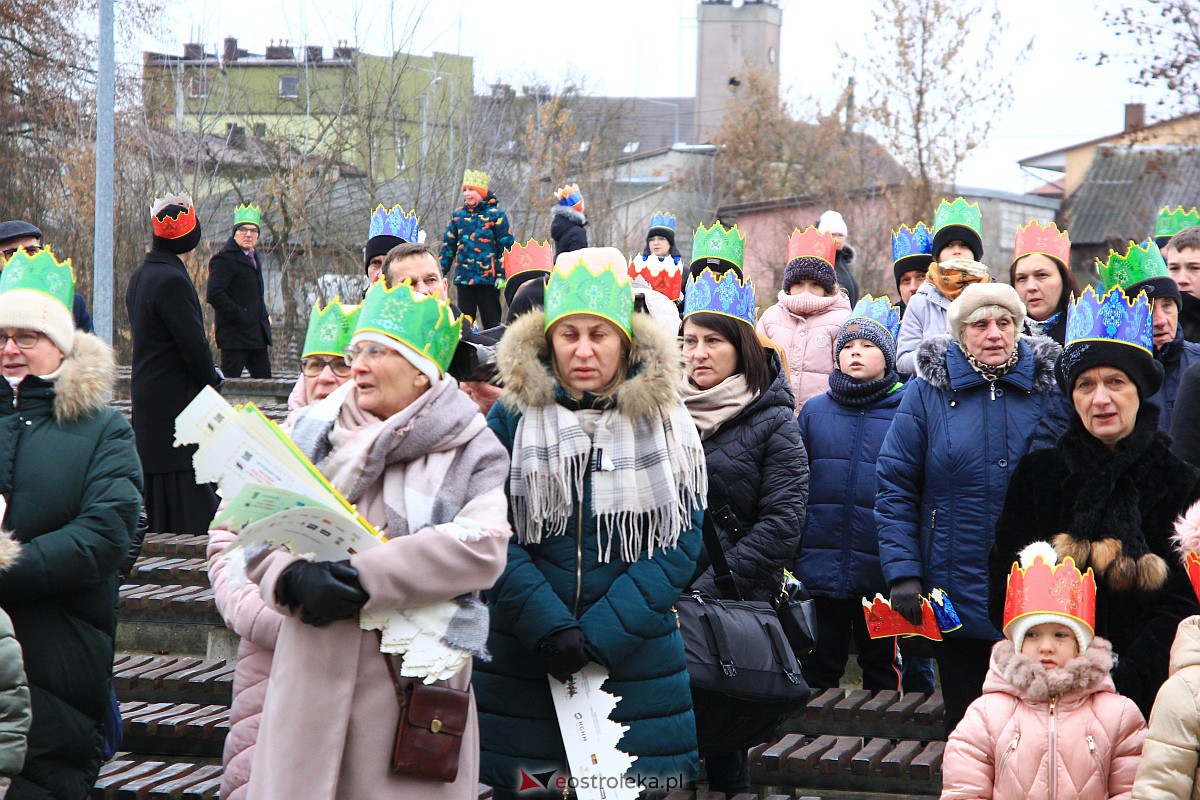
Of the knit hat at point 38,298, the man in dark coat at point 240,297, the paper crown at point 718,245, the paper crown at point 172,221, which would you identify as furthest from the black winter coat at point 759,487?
the man in dark coat at point 240,297

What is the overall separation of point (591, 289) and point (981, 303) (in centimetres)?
200

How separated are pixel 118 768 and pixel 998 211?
112 feet

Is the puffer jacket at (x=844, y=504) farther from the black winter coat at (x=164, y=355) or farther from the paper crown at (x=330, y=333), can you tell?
the black winter coat at (x=164, y=355)

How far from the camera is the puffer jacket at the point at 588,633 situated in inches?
168

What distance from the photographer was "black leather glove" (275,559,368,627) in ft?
11.8

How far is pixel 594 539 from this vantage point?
435 cm

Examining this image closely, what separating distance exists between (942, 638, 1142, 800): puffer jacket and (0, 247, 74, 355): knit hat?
127 inches

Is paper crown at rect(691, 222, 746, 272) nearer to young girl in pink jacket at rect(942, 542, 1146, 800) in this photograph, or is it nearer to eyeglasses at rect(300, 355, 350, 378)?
eyeglasses at rect(300, 355, 350, 378)

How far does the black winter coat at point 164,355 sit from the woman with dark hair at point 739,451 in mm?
3899

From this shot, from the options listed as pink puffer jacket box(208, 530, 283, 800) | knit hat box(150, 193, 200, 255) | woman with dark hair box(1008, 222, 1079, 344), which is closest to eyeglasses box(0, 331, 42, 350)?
pink puffer jacket box(208, 530, 283, 800)

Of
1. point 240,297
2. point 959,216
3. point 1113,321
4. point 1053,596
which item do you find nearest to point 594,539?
point 1053,596

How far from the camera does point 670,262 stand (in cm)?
1012

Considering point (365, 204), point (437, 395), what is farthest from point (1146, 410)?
point (365, 204)

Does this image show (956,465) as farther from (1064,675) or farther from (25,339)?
(25,339)
